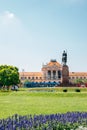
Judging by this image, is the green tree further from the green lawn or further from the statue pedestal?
the green lawn

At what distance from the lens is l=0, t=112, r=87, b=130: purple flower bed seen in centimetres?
1053

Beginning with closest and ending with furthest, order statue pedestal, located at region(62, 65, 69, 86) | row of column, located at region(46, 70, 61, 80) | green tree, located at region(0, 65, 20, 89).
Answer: statue pedestal, located at region(62, 65, 69, 86) < green tree, located at region(0, 65, 20, 89) < row of column, located at region(46, 70, 61, 80)

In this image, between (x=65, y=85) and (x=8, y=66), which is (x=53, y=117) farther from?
(x=8, y=66)

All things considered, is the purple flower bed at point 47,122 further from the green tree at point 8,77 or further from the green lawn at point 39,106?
the green tree at point 8,77

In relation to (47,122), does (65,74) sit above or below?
above

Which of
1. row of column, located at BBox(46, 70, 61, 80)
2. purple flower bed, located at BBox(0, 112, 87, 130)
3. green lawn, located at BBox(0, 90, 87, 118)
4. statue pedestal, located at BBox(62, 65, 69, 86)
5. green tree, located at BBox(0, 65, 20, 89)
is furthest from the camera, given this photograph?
row of column, located at BBox(46, 70, 61, 80)

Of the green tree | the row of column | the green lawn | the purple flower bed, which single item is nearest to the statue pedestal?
the green tree

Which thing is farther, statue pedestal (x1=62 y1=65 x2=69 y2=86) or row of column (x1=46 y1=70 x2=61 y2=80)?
row of column (x1=46 y1=70 x2=61 y2=80)

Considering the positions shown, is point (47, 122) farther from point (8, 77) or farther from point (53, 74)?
point (53, 74)

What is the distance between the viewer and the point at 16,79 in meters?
98.1

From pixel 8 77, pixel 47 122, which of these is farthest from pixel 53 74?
pixel 47 122

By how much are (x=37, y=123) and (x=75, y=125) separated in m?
1.46

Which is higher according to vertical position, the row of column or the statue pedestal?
the row of column

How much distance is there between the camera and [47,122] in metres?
11.8
